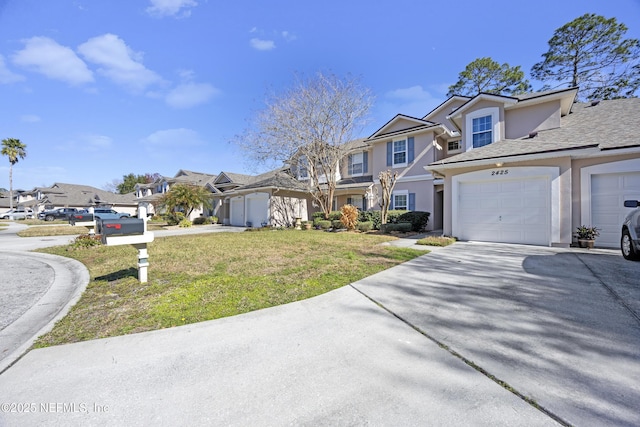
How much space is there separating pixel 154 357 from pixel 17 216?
56471 millimetres

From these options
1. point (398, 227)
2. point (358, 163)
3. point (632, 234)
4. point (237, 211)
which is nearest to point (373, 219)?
point (398, 227)

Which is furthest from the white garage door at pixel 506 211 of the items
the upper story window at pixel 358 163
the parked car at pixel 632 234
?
the upper story window at pixel 358 163

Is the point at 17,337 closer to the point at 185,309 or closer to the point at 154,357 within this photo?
the point at 185,309

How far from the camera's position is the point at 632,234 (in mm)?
6074

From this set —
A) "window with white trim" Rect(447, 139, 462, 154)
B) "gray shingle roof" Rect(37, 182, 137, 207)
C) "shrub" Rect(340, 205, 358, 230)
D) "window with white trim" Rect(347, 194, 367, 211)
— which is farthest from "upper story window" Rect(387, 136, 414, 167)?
"gray shingle roof" Rect(37, 182, 137, 207)

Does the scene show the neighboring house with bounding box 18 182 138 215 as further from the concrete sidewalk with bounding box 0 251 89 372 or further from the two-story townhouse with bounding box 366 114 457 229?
the two-story townhouse with bounding box 366 114 457 229

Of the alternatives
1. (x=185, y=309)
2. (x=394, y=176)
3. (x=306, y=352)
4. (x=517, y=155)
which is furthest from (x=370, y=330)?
(x=394, y=176)

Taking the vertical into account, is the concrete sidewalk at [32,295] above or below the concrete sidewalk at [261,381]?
below

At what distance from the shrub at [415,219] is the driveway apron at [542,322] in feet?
25.0

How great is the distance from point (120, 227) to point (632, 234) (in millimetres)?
11045

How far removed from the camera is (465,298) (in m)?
3.98

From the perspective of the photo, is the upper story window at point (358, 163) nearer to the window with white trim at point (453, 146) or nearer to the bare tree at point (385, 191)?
the bare tree at point (385, 191)

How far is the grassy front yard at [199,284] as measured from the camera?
3432mm

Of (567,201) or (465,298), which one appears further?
(567,201)
